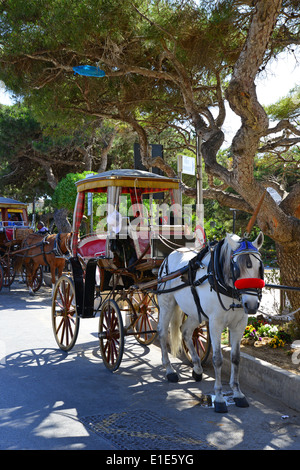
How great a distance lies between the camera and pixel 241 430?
4.58 meters

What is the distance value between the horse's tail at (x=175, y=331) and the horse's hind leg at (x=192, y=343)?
4.6 inches

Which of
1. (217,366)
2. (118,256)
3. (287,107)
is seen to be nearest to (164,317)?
(118,256)

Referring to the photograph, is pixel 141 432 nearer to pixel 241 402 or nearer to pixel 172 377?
pixel 241 402

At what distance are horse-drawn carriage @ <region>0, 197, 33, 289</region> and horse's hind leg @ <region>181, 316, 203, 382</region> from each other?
29.3 ft

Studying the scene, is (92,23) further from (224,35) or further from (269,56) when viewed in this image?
(269,56)

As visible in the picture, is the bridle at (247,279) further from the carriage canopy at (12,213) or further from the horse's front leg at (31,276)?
the carriage canopy at (12,213)

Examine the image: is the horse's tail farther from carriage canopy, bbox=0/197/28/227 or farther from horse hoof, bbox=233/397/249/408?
carriage canopy, bbox=0/197/28/227

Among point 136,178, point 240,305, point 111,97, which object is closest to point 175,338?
point 240,305

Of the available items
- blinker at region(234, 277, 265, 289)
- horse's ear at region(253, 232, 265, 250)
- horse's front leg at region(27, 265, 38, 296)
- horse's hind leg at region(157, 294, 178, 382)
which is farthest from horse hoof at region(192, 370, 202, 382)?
horse's front leg at region(27, 265, 38, 296)

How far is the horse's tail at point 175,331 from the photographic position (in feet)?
21.5

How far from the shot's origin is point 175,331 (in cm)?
657

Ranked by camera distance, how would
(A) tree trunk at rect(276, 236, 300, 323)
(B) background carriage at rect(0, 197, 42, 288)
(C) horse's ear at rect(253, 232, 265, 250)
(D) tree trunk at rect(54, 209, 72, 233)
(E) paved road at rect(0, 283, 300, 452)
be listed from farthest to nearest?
1. (D) tree trunk at rect(54, 209, 72, 233)
2. (B) background carriage at rect(0, 197, 42, 288)
3. (A) tree trunk at rect(276, 236, 300, 323)
4. (C) horse's ear at rect(253, 232, 265, 250)
5. (E) paved road at rect(0, 283, 300, 452)

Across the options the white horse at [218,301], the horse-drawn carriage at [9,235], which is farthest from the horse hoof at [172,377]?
the horse-drawn carriage at [9,235]

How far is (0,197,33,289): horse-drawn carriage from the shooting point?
1500 centimetres
